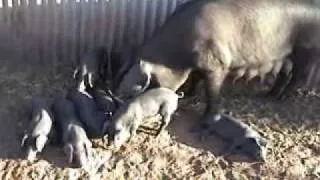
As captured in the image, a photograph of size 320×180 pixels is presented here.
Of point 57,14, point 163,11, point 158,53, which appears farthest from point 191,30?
point 57,14

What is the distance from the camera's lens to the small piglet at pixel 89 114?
5.62 meters

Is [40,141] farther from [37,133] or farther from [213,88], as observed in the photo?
Result: [213,88]

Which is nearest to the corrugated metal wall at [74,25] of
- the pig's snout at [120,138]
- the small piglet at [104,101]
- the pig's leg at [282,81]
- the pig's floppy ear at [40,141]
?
the pig's leg at [282,81]

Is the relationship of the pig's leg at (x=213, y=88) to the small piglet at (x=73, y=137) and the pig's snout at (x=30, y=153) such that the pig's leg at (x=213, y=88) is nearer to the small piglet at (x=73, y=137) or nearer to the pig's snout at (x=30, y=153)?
the small piglet at (x=73, y=137)

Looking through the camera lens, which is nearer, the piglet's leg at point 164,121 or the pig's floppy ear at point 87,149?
the pig's floppy ear at point 87,149

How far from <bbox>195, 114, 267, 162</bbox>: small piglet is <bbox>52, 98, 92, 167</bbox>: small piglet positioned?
3.38 ft

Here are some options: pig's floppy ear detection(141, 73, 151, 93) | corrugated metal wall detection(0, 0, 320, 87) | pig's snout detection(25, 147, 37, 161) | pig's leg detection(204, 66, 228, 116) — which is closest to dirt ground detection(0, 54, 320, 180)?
pig's snout detection(25, 147, 37, 161)

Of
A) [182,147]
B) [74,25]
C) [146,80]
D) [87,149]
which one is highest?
[74,25]

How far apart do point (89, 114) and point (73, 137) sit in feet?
1.28

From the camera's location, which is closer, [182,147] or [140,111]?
[140,111]

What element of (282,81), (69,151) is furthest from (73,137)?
(282,81)

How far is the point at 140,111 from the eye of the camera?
553cm

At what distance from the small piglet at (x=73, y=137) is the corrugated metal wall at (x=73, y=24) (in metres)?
1.15

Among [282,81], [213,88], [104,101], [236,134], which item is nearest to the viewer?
[236,134]
